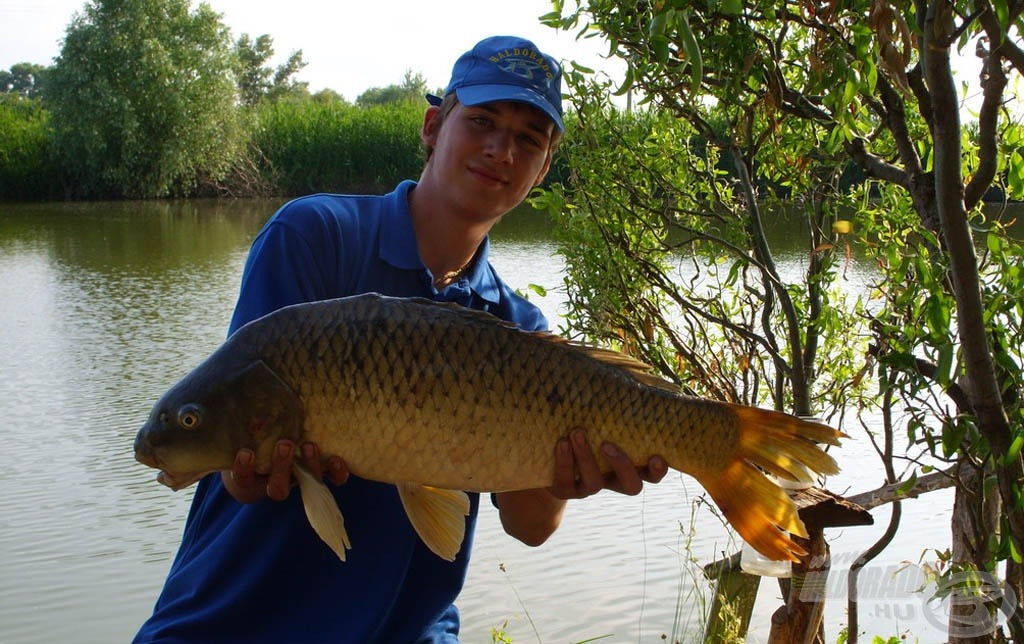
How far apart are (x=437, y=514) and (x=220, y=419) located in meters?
0.36

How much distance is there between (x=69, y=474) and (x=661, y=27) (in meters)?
5.08

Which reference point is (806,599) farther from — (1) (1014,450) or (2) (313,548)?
(2) (313,548)

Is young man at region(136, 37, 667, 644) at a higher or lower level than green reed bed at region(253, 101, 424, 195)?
lower

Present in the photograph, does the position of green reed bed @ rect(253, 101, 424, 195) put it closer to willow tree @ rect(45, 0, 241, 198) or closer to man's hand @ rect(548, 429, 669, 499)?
willow tree @ rect(45, 0, 241, 198)

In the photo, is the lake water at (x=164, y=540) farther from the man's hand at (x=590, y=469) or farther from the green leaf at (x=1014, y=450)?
the man's hand at (x=590, y=469)

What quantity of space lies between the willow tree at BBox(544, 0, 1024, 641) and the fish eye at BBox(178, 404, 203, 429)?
856 millimetres

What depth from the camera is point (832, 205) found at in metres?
2.87

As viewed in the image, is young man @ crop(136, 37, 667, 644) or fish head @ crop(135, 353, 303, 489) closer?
fish head @ crop(135, 353, 303, 489)

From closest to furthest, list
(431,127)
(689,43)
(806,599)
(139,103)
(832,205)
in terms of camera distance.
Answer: (689,43), (431,127), (806,599), (832,205), (139,103)

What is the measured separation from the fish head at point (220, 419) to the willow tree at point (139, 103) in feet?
90.5

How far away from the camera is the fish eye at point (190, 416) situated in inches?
Result: 61.7

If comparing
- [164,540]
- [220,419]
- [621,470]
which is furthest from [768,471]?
[164,540]

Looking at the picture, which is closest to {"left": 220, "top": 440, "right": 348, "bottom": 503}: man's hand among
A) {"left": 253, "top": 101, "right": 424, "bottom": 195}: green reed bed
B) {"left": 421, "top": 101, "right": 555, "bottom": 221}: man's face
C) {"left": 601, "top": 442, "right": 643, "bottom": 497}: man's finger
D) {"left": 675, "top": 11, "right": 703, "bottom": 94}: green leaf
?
{"left": 601, "top": 442, "right": 643, "bottom": 497}: man's finger

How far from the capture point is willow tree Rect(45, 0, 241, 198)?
27.6 metres
